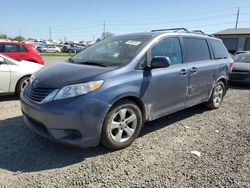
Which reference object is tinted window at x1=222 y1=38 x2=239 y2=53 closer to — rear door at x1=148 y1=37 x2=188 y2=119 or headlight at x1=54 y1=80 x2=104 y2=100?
rear door at x1=148 y1=37 x2=188 y2=119

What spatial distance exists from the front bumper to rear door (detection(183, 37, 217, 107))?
7.21ft

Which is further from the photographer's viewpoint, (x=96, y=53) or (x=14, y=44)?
(x=14, y=44)

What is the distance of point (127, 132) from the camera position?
12.5 feet

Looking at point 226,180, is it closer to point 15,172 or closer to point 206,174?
point 206,174

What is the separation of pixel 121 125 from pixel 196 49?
2511 millimetres

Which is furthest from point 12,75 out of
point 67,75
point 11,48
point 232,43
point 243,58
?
point 232,43

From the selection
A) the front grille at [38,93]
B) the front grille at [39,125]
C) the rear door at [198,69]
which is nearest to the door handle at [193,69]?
the rear door at [198,69]

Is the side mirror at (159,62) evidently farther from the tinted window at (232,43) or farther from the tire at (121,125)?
the tinted window at (232,43)

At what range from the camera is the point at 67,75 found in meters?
3.50

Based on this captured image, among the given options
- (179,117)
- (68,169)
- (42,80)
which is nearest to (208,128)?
(179,117)

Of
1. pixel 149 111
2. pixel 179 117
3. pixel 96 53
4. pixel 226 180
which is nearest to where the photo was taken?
pixel 226 180

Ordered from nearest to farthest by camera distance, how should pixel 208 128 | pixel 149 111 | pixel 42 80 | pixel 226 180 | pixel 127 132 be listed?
pixel 226 180 → pixel 42 80 → pixel 127 132 → pixel 149 111 → pixel 208 128

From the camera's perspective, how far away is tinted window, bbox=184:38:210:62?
16.0 feet

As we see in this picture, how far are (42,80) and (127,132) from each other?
4.76 feet
